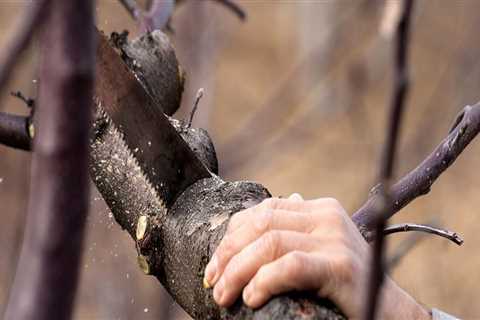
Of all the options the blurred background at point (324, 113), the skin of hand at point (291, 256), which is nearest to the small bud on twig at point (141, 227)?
the skin of hand at point (291, 256)

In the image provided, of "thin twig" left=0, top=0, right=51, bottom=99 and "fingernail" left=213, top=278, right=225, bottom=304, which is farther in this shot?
"fingernail" left=213, top=278, right=225, bottom=304

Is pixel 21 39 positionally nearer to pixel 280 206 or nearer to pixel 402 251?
pixel 280 206

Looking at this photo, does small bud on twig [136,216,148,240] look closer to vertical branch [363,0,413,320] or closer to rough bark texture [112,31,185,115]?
rough bark texture [112,31,185,115]

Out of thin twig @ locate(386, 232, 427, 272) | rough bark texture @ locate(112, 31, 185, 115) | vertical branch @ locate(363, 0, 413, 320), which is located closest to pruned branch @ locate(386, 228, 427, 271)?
thin twig @ locate(386, 232, 427, 272)

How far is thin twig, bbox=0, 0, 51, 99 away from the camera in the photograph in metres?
0.31

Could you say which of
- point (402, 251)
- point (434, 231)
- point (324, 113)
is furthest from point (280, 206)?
point (324, 113)

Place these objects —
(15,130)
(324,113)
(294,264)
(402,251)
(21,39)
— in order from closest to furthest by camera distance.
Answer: (21,39) → (294,264) → (15,130) → (402,251) → (324,113)

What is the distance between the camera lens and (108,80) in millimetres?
797

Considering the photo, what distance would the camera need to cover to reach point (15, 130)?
40.5 inches

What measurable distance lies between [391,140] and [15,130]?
2.46ft

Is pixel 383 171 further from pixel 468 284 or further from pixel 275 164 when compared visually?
pixel 275 164

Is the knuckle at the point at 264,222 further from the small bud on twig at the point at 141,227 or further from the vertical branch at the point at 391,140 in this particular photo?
the vertical branch at the point at 391,140

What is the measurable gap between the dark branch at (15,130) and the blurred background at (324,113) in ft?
2.99

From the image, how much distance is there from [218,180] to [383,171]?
19.8 inches
